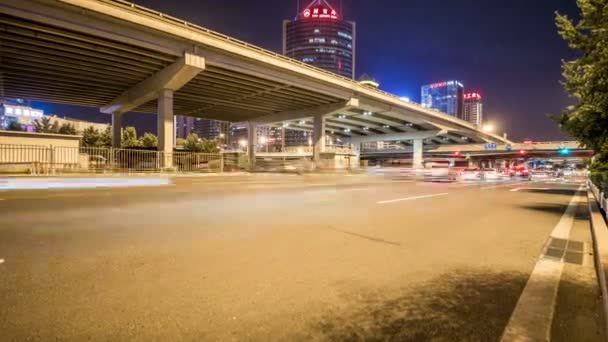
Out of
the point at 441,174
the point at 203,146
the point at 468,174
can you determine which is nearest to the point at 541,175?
the point at 468,174

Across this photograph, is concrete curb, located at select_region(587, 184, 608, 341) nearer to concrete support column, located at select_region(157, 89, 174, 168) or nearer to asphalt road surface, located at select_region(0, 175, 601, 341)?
asphalt road surface, located at select_region(0, 175, 601, 341)

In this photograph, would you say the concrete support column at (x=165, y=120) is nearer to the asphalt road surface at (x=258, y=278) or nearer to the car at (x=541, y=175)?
the asphalt road surface at (x=258, y=278)

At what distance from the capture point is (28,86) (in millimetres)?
33031

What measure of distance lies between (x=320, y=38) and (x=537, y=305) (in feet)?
525

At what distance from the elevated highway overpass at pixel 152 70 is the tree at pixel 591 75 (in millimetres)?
23241

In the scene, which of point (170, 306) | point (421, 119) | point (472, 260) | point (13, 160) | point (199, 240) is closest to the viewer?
point (170, 306)

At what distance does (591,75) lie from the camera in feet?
27.5

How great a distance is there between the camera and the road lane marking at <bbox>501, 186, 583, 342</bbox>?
234 cm

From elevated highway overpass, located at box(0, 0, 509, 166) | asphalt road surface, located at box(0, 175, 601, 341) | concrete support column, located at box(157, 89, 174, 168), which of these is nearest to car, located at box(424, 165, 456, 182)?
elevated highway overpass, located at box(0, 0, 509, 166)

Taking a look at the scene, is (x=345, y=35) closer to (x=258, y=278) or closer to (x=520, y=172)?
(x=520, y=172)

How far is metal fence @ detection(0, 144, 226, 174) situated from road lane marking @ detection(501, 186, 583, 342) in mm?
21630

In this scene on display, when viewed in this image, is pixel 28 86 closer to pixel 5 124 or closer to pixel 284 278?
pixel 284 278

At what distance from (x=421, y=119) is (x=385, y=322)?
56.5 metres

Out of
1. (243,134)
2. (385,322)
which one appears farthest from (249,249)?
(243,134)
